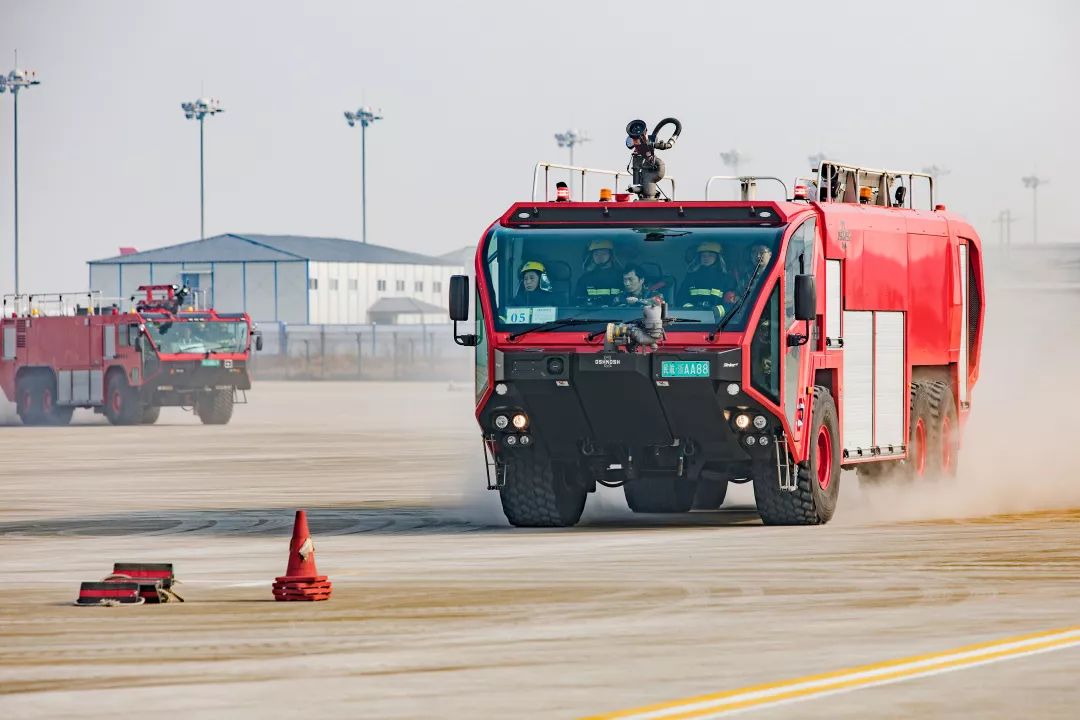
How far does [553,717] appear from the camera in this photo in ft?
31.5

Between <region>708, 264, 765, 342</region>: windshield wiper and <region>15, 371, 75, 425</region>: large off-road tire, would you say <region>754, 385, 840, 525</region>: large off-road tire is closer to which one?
<region>708, 264, 765, 342</region>: windshield wiper

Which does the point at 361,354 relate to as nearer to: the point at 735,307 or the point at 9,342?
the point at 9,342

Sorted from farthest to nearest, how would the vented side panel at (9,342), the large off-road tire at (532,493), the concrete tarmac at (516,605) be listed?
the vented side panel at (9,342) → the large off-road tire at (532,493) → the concrete tarmac at (516,605)

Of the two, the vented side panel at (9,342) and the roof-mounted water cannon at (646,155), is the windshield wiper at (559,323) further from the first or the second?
the vented side panel at (9,342)

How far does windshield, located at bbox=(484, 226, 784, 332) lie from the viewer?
19.5 m

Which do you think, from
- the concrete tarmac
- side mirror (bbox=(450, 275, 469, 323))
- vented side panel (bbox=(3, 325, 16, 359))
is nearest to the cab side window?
the concrete tarmac

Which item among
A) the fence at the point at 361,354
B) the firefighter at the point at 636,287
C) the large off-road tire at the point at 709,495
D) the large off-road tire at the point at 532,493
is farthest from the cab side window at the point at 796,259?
the fence at the point at 361,354

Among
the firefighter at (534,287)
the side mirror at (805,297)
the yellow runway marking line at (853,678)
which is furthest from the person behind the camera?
the firefighter at (534,287)

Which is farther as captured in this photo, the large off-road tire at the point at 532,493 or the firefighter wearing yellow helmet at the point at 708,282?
the large off-road tire at the point at 532,493

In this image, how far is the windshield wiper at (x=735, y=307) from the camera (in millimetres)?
19328

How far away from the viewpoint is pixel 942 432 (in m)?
24.2

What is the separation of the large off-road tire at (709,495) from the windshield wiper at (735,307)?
4.19 m

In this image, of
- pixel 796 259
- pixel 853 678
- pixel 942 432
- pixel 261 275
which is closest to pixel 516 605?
pixel 853 678

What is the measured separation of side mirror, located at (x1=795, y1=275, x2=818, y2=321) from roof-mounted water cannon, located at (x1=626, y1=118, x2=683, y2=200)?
277 centimetres
